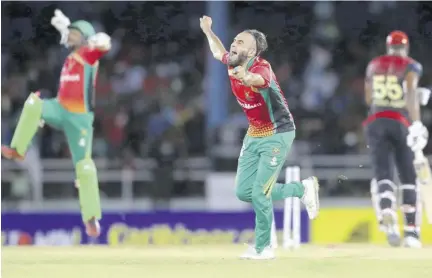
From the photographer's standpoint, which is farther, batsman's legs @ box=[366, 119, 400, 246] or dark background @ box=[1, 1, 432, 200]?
dark background @ box=[1, 1, 432, 200]

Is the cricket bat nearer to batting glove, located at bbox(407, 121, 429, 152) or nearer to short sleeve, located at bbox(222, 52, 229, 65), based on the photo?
batting glove, located at bbox(407, 121, 429, 152)

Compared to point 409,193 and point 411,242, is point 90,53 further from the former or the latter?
point 411,242

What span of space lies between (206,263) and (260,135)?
1048mm

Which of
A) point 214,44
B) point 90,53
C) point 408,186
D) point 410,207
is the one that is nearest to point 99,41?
point 90,53

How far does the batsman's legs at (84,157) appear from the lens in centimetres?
1158

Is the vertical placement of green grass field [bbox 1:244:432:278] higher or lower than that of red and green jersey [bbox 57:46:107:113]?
lower

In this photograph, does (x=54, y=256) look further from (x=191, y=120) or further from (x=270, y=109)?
(x=191, y=120)

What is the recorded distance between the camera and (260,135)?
984 centimetres

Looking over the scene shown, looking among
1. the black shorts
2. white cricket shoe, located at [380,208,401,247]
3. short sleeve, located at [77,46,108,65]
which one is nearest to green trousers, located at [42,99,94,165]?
short sleeve, located at [77,46,108,65]

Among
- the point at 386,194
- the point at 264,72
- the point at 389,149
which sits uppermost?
the point at 264,72

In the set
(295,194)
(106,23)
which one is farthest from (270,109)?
(106,23)

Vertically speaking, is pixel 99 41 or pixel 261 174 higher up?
pixel 99 41

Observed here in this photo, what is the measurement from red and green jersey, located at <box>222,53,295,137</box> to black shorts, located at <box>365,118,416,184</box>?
96.0 inches

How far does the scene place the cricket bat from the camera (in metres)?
12.3
